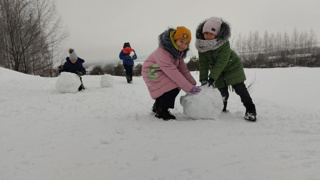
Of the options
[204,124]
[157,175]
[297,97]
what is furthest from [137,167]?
[297,97]

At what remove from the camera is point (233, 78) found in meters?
3.00

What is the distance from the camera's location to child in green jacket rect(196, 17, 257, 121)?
2795 mm

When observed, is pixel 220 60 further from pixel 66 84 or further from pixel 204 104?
pixel 66 84

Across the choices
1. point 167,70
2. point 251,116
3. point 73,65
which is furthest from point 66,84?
point 251,116

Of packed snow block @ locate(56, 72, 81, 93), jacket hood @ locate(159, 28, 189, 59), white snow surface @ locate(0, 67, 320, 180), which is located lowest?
white snow surface @ locate(0, 67, 320, 180)

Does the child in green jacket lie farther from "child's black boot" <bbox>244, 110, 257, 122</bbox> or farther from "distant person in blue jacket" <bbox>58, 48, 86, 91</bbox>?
"distant person in blue jacket" <bbox>58, 48, 86, 91</bbox>

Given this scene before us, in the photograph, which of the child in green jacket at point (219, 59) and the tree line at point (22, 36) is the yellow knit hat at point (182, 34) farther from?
the tree line at point (22, 36)

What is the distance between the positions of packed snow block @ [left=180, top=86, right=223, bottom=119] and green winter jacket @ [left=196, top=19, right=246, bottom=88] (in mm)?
230

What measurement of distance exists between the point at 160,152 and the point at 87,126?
3.89ft

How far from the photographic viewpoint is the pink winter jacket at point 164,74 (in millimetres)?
2654

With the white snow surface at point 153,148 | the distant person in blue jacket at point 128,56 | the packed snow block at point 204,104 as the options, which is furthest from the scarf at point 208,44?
the distant person in blue jacket at point 128,56

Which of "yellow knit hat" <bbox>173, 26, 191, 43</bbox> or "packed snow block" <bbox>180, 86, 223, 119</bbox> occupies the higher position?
"yellow knit hat" <bbox>173, 26, 191, 43</bbox>

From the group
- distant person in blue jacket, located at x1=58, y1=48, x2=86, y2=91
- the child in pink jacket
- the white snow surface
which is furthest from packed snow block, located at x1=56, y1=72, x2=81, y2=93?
the child in pink jacket

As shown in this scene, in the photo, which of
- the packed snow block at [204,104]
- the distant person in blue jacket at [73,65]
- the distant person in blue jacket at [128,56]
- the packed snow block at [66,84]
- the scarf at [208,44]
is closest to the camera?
the packed snow block at [204,104]
